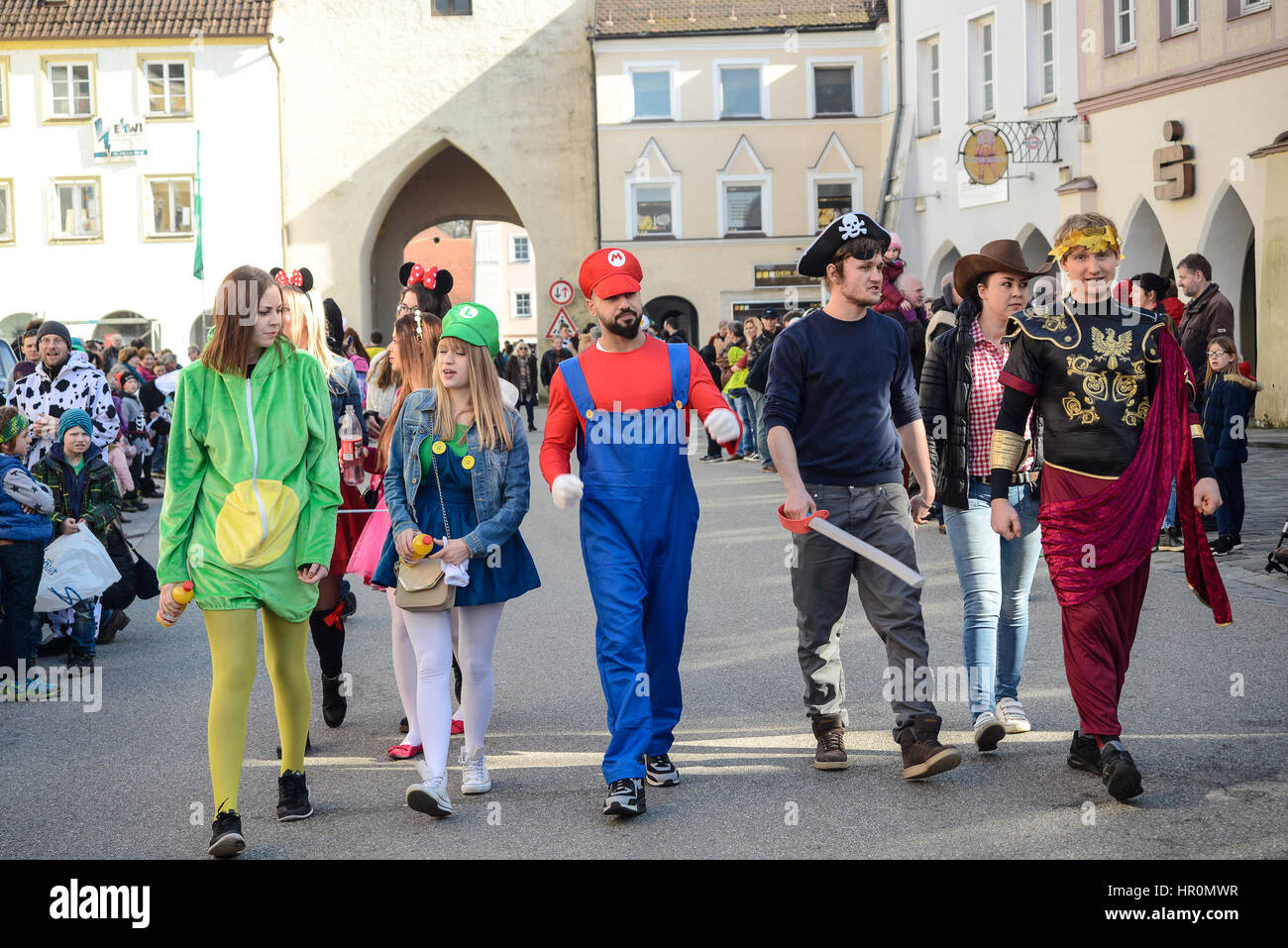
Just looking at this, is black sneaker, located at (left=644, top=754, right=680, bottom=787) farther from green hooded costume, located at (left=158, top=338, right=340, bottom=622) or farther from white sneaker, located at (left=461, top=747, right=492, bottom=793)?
green hooded costume, located at (left=158, top=338, right=340, bottom=622)

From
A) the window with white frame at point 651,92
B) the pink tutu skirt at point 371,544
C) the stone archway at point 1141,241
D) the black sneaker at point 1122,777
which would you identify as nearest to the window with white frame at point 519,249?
the window with white frame at point 651,92

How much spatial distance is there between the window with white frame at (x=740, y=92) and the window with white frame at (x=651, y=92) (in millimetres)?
1583

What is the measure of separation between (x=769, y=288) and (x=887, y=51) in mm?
7183

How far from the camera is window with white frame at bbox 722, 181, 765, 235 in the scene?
43.4 metres

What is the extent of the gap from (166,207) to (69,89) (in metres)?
4.33

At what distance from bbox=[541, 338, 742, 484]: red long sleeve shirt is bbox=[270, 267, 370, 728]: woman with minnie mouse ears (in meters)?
1.61

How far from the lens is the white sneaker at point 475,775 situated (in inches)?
235

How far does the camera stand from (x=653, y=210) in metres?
43.6

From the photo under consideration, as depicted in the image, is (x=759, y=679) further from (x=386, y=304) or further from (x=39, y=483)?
(x=386, y=304)

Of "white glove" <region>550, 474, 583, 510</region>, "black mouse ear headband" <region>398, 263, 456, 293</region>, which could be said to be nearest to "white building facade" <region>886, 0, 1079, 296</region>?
"black mouse ear headband" <region>398, 263, 456, 293</region>

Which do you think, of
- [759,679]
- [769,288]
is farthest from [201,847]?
[769,288]

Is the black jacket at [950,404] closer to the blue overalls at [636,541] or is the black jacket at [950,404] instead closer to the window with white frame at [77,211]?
the blue overalls at [636,541]

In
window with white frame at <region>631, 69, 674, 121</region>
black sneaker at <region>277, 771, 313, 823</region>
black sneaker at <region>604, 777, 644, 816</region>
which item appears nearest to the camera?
black sneaker at <region>604, 777, 644, 816</region>

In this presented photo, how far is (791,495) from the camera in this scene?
586 centimetres
